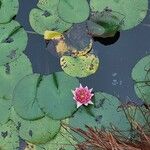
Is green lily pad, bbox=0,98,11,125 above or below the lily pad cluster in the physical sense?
below

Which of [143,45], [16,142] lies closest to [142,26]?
[143,45]

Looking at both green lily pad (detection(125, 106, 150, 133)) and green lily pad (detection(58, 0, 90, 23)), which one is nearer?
green lily pad (detection(125, 106, 150, 133))

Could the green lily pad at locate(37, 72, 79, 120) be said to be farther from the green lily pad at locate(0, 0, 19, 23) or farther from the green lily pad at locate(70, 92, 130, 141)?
the green lily pad at locate(0, 0, 19, 23)

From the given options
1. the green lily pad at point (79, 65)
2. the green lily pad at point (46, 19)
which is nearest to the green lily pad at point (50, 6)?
the green lily pad at point (46, 19)

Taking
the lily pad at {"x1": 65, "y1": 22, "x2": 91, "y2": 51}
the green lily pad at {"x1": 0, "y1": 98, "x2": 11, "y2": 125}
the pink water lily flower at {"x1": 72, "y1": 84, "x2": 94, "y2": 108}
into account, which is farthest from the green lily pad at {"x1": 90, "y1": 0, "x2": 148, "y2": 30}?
the green lily pad at {"x1": 0, "y1": 98, "x2": 11, "y2": 125}

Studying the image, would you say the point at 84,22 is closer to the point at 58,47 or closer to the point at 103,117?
the point at 58,47

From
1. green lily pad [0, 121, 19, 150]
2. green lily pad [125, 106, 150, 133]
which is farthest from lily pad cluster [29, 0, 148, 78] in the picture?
green lily pad [0, 121, 19, 150]

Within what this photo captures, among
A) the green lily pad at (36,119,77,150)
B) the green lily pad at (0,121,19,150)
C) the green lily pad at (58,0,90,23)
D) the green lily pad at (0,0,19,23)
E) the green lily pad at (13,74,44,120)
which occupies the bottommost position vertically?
the green lily pad at (0,121,19,150)
